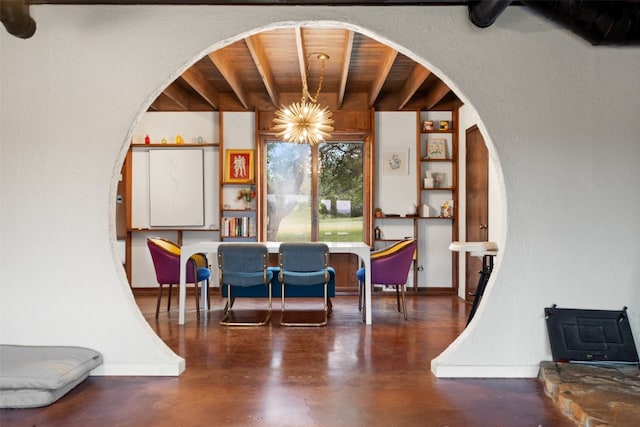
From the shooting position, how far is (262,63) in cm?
500

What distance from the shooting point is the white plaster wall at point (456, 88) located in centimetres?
300

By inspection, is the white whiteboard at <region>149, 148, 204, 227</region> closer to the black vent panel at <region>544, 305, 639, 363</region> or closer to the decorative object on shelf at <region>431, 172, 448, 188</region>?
the decorative object on shelf at <region>431, 172, 448, 188</region>

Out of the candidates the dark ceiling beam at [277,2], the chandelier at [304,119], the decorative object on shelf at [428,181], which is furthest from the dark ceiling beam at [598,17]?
the decorative object on shelf at [428,181]

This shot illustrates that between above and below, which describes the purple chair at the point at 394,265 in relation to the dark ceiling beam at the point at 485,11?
below

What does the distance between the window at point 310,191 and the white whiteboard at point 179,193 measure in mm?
1087

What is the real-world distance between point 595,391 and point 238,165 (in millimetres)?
5374

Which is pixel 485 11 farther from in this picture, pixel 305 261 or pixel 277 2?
pixel 305 261

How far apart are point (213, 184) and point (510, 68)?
4857 mm

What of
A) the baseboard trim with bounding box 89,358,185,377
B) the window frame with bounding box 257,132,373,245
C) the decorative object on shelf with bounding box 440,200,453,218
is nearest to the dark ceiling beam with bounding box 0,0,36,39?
the baseboard trim with bounding box 89,358,185,377

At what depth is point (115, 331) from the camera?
119 inches

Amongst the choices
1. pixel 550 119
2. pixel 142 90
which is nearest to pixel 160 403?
pixel 142 90

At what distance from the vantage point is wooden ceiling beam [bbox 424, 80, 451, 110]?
5715 millimetres

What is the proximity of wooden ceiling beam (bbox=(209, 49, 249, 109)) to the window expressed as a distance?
3.14 ft

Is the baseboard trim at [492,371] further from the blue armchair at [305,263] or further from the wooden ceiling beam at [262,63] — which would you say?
the wooden ceiling beam at [262,63]
